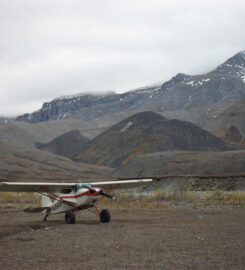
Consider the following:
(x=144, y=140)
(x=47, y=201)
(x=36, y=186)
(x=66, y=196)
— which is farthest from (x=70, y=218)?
(x=144, y=140)

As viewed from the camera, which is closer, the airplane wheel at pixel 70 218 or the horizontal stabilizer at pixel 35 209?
the airplane wheel at pixel 70 218

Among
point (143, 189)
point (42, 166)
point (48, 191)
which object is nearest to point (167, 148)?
point (42, 166)

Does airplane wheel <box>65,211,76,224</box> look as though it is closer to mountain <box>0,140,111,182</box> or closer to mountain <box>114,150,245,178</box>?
mountain <box>114,150,245,178</box>

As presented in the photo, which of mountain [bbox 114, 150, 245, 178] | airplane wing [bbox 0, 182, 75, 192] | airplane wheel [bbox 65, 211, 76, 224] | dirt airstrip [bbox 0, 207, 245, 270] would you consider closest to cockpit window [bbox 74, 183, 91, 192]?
airplane wing [bbox 0, 182, 75, 192]

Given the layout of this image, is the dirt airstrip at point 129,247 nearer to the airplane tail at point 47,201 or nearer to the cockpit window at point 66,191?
the cockpit window at point 66,191

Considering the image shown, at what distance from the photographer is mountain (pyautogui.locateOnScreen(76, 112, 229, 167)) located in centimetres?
13950

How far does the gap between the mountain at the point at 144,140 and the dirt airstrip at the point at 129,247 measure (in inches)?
4437

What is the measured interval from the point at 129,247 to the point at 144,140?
456ft

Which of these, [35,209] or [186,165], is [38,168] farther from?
[35,209]

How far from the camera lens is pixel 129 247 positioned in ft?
50.1

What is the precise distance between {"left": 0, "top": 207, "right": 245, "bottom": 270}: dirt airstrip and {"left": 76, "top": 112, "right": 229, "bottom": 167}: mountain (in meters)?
113

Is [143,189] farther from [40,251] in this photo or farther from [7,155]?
[7,155]

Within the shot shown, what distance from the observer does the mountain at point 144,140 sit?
458 feet

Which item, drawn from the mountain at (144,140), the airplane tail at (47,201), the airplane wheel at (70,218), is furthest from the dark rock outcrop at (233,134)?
the airplane wheel at (70,218)
